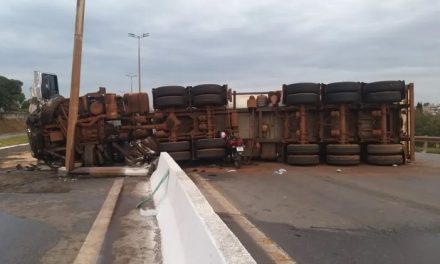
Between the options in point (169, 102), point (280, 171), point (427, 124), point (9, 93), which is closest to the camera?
point (280, 171)

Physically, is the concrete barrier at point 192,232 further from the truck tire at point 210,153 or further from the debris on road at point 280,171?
the truck tire at point 210,153

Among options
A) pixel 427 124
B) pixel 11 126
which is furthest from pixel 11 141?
pixel 11 126

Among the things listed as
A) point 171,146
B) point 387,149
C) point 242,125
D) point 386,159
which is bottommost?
point 386,159

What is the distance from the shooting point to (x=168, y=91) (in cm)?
1689

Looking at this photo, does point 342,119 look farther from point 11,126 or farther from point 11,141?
point 11,126

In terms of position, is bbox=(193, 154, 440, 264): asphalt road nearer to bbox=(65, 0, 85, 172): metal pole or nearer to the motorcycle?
the motorcycle

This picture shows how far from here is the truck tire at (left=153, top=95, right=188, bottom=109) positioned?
55.2ft

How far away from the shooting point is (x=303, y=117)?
16.7m

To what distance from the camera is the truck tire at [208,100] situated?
55.2 ft

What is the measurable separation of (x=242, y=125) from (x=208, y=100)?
1.54m

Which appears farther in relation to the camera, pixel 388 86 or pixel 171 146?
pixel 171 146

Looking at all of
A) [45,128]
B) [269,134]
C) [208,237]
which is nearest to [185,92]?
[269,134]

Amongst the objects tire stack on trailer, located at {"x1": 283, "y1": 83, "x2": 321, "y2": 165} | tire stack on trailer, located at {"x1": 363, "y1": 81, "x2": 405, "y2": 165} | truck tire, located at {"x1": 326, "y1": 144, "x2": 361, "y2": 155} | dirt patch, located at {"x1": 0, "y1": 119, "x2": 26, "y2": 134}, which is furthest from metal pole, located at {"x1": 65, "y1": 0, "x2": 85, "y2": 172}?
dirt patch, located at {"x1": 0, "y1": 119, "x2": 26, "y2": 134}

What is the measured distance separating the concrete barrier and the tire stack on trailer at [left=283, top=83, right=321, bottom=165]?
29.9 ft
